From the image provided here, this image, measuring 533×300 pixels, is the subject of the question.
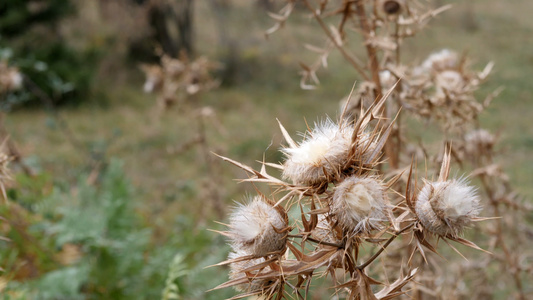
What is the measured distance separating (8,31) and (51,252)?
8.15m

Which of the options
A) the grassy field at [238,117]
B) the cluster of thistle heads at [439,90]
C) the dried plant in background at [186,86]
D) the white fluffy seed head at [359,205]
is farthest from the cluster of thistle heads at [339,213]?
the dried plant in background at [186,86]

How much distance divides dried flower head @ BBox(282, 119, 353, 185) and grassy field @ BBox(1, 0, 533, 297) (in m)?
2.36

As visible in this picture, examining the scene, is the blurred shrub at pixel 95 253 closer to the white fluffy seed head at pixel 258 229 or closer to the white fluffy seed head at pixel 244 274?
the white fluffy seed head at pixel 244 274

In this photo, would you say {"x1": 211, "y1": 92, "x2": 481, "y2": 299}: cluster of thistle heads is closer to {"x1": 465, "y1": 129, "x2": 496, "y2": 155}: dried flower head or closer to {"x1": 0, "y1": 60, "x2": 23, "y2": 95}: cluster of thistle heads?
{"x1": 465, "y1": 129, "x2": 496, "y2": 155}: dried flower head

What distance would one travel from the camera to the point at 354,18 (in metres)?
2.06

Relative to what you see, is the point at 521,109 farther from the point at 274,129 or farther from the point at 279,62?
the point at 279,62

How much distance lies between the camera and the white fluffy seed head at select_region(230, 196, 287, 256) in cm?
110

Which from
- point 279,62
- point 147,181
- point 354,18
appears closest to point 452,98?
point 354,18

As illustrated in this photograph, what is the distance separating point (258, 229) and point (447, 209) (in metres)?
0.40

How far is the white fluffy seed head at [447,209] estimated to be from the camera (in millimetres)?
1075

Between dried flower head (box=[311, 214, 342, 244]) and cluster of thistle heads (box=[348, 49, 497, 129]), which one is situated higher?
dried flower head (box=[311, 214, 342, 244])

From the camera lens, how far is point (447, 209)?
1071 millimetres

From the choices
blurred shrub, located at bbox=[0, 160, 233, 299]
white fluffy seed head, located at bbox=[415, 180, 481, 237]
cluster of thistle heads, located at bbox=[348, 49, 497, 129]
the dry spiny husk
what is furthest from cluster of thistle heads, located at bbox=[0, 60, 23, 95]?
white fluffy seed head, located at bbox=[415, 180, 481, 237]

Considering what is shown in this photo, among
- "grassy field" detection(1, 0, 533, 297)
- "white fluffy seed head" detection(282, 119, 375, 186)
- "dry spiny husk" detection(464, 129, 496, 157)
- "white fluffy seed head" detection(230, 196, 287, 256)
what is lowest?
"grassy field" detection(1, 0, 533, 297)
